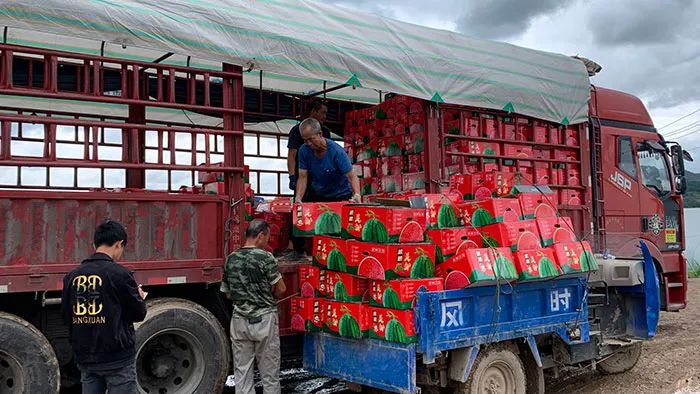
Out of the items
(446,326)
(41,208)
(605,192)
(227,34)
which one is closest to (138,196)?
(41,208)

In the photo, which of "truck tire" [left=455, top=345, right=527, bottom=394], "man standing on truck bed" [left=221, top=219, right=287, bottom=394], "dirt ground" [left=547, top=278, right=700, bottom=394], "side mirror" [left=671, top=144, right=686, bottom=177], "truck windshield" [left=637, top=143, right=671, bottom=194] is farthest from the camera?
"side mirror" [left=671, top=144, right=686, bottom=177]

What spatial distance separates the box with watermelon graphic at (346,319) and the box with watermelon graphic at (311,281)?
→ 15cm

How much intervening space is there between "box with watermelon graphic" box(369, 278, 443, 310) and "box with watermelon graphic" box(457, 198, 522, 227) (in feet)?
2.33

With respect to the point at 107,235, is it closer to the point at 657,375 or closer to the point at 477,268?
the point at 477,268

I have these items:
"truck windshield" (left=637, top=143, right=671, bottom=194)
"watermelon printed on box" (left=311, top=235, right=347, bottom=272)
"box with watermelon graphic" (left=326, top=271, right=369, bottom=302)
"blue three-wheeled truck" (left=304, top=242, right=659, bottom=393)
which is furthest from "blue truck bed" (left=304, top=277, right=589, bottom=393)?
"truck windshield" (left=637, top=143, right=671, bottom=194)

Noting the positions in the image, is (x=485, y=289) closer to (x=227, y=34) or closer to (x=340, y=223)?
(x=340, y=223)

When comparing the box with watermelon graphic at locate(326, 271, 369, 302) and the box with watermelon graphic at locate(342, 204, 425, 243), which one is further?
the box with watermelon graphic at locate(326, 271, 369, 302)

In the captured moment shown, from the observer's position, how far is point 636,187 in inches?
345

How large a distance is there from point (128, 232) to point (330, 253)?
1.52 metres

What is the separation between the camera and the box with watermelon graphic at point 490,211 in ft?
16.8

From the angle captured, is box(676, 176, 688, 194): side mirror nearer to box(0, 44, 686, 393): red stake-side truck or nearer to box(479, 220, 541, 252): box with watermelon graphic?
box(479, 220, 541, 252): box with watermelon graphic

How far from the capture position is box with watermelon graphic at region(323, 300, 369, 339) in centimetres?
483

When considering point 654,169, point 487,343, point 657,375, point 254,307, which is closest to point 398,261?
point 487,343

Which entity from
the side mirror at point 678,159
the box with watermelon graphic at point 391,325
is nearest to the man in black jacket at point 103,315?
the box with watermelon graphic at point 391,325
